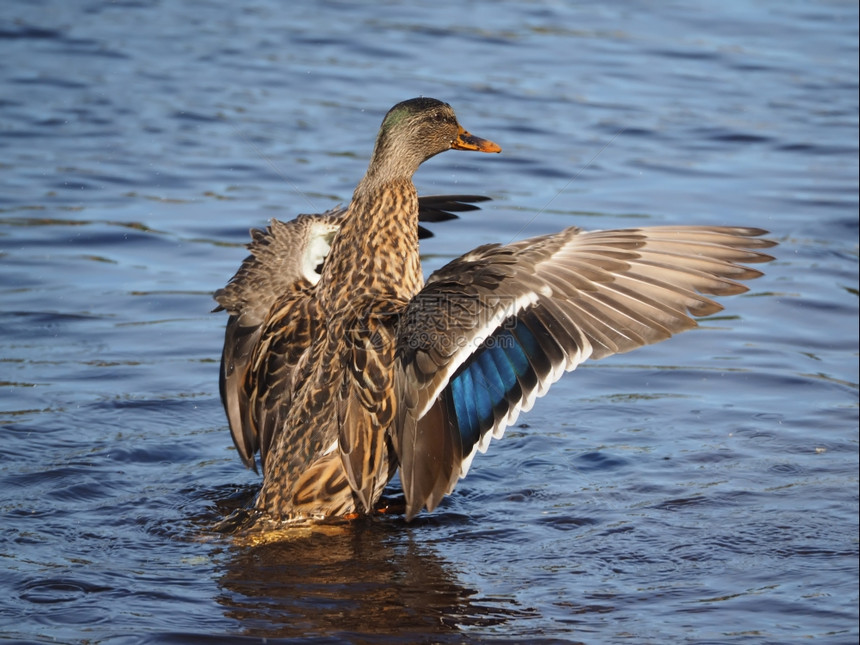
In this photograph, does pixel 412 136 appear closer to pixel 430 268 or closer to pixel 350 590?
pixel 350 590

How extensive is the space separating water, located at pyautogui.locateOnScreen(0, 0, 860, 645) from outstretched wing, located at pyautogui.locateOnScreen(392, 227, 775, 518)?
0.55m

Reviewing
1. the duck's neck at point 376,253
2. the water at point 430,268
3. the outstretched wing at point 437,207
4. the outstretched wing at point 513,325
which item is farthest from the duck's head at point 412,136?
the water at point 430,268

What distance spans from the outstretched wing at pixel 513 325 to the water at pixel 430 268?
547mm

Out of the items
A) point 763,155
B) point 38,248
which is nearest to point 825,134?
point 763,155

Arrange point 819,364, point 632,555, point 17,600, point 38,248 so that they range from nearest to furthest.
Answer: point 17,600 → point 632,555 → point 819,364 → point 38,248

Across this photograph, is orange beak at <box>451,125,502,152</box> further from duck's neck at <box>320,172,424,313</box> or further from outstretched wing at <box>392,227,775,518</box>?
outstretched wing at <box>392,227,775,518</box>

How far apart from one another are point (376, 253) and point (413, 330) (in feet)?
2.17

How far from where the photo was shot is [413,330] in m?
5.07

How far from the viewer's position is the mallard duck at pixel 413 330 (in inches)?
200

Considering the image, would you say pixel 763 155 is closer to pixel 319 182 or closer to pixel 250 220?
pixel 319 182

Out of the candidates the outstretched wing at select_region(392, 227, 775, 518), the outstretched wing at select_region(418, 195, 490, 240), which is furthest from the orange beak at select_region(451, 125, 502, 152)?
the outstretched wing at select_region(392, 227, 775, 518)

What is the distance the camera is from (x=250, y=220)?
31.6 ft

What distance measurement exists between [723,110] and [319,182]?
15.4 ft

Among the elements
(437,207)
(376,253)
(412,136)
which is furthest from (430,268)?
(376,253)
